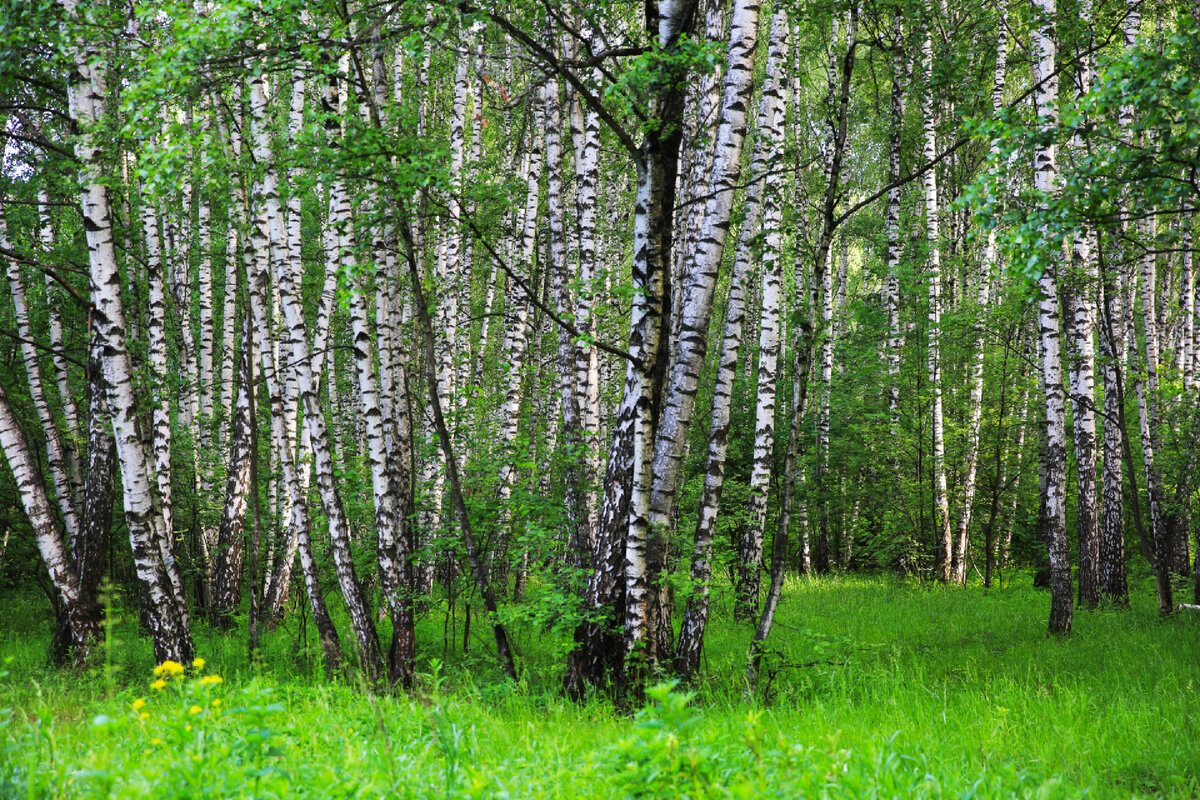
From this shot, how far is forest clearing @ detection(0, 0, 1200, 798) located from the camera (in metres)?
3.55

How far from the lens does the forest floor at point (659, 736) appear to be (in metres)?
2.62

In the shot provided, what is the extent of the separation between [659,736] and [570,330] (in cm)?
303

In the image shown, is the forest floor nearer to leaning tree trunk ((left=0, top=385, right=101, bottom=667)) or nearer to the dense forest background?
leaning tree trunk ((left=0, top=385, right=101, bottom=667))

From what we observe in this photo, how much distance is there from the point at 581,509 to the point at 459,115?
657 cm

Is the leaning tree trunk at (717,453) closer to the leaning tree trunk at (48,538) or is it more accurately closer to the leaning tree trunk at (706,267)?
the leaning tree trunk at (706,267)

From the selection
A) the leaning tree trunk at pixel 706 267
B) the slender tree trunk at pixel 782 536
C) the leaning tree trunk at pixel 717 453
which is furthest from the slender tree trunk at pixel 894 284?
the leaning tree trunk at pixel 706 267

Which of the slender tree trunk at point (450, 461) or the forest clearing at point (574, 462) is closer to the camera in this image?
the forest clearing at point (574, 462)

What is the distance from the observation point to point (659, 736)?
8.61ft

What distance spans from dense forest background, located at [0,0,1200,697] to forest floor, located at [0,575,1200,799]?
0.61 meters

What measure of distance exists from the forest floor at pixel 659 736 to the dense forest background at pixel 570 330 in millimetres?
607

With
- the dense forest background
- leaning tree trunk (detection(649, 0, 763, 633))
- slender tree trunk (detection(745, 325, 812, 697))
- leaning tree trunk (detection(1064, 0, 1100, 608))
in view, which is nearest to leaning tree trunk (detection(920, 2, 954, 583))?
the dense forest background

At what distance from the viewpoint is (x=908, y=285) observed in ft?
46.8

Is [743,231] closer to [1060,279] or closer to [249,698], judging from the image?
[1060,279]

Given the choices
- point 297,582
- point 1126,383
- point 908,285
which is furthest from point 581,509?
point 1126,383
